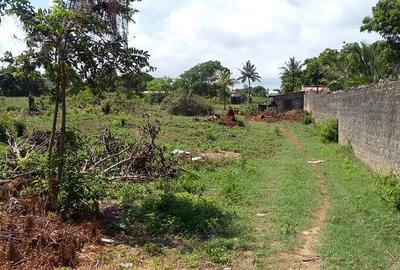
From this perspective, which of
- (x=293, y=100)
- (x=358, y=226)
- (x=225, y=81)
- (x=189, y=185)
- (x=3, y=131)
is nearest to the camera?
(x=358, y=226)

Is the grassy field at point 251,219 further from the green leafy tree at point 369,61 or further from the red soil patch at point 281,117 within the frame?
the red soil patch at point 281,117

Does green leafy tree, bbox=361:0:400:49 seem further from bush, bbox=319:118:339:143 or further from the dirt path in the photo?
the dirt path

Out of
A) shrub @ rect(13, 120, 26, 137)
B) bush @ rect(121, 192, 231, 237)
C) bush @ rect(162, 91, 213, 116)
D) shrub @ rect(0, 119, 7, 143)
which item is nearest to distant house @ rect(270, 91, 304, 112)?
bush @ rect(162, 91, 213, 116)

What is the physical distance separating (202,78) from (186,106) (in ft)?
138

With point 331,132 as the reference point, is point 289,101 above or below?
above

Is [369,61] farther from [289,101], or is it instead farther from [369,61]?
[289,101]

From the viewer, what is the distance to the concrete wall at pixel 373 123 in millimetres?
11531

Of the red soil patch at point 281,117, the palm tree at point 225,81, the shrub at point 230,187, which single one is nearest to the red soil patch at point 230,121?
the red soil patch at point 281,117

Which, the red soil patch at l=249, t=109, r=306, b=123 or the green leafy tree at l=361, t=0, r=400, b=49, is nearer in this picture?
the green leafy tree at l=361, t=0, r=400, b=49

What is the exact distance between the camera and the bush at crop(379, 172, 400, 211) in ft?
30.2

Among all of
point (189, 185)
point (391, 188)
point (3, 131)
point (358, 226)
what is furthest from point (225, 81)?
point (358, 226)

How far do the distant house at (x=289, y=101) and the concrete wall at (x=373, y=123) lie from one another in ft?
82.2

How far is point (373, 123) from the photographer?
1400cm

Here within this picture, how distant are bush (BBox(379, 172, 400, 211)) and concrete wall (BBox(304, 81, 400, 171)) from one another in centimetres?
42
